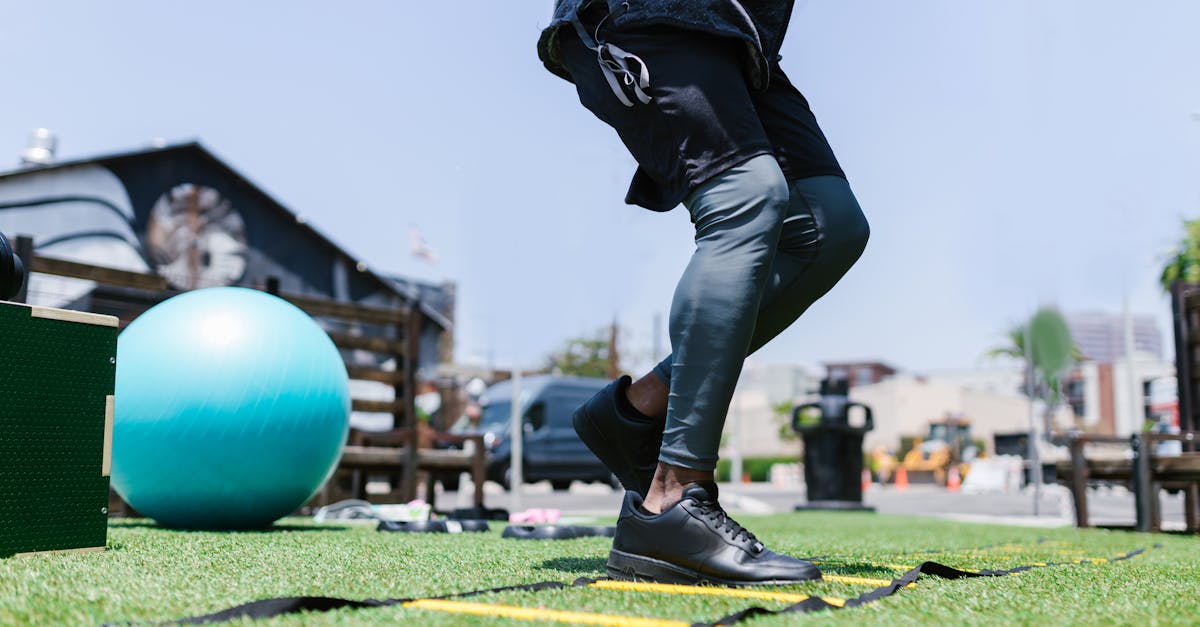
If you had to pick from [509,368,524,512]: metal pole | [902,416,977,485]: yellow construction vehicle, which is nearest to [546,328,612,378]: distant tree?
[902,416,977,485]: yellow construction vehicle

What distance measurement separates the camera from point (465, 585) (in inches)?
82.4

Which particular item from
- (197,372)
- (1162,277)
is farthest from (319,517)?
(1162,277)

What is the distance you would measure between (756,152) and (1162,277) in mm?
31678

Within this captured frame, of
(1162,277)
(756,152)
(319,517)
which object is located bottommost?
A: (319,517)

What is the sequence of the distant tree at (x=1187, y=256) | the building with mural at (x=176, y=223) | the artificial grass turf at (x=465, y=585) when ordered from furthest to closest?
the distant tree at (x=1187, y=256)
the building with mural at (x=176, y=223)
the artificial grass turf at (x=465, y=585)

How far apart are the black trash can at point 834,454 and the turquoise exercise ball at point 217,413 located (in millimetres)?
8187

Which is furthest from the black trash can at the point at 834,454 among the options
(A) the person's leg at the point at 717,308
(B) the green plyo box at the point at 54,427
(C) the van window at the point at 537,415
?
(C) the van window at the point at 537,415

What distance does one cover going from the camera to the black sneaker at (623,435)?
2.56 meters

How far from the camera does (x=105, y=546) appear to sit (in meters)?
2.95

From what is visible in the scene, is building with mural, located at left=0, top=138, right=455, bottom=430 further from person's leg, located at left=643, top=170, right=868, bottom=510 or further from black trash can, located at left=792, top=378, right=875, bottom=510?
person's leg, located at left=643, top=170, right=868, bottom=510

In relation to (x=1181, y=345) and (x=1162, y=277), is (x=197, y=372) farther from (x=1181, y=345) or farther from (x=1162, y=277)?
(x=1162, y=277)

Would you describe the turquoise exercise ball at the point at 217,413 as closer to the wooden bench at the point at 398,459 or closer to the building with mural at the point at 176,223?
the wooden bench at the point at 398,459

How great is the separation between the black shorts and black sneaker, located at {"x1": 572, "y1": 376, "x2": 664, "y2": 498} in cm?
51

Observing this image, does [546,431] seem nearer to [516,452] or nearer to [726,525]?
[516,452]
